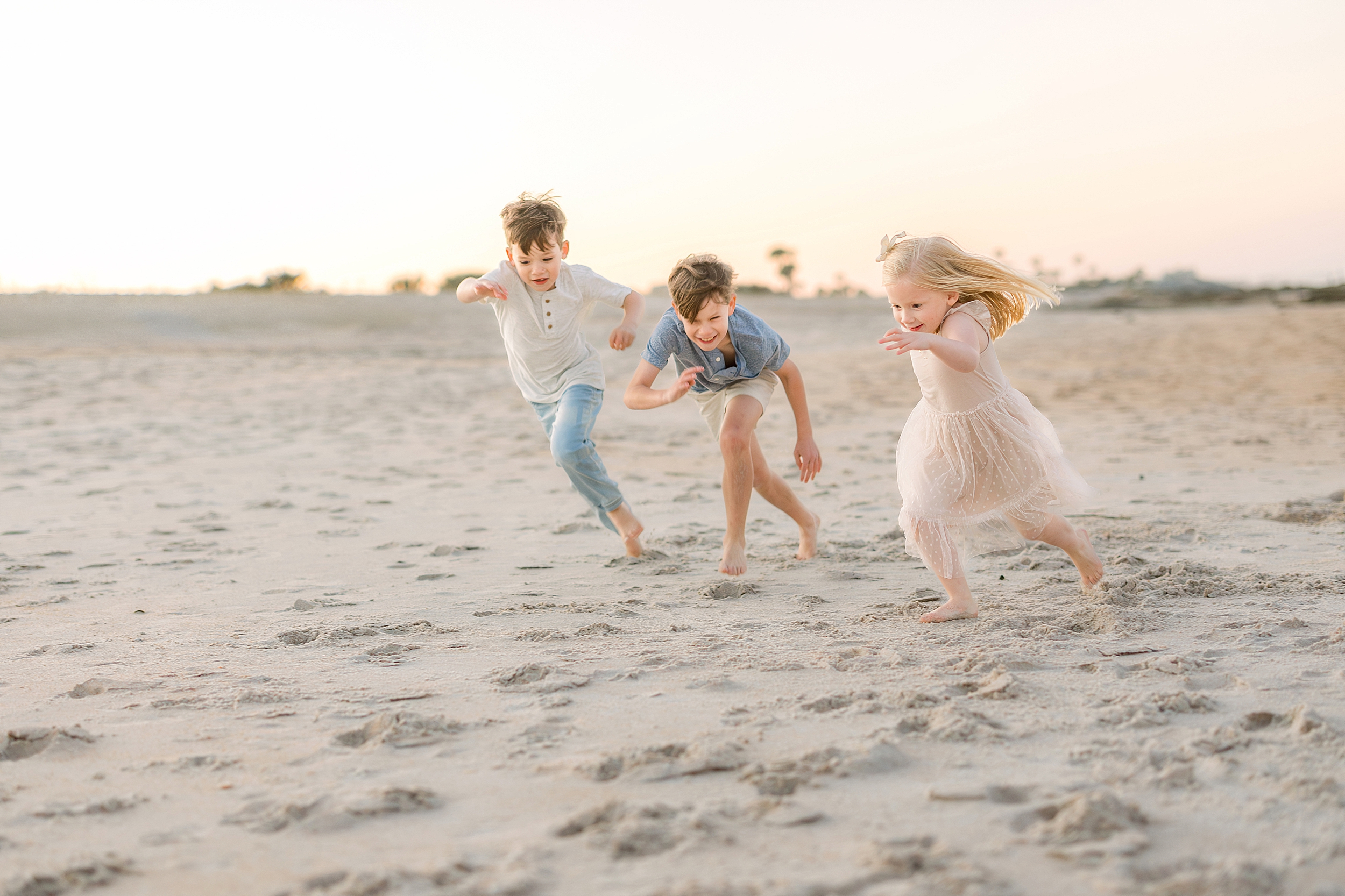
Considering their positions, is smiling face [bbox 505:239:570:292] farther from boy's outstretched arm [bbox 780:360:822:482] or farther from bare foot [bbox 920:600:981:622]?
bare foot [bbox 920:600:981:622]

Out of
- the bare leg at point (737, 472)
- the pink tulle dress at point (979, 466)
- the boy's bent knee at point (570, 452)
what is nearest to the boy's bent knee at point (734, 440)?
the bare leg at point (737, 472)

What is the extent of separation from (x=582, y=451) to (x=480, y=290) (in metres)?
0.80

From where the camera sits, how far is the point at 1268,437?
308 inches

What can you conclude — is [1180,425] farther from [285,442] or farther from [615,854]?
[615,854]

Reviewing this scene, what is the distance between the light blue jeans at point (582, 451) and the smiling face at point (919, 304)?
61.1 inches

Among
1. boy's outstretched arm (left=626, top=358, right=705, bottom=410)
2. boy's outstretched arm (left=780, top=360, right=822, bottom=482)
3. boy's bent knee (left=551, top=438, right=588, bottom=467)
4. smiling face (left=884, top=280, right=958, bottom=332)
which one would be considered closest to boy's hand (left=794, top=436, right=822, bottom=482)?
boy's outstretched arm (left=780, top=360, right=822, bottom=482)

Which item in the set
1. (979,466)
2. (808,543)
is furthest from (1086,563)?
(808,543)

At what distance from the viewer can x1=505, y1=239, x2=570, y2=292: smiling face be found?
4.37m

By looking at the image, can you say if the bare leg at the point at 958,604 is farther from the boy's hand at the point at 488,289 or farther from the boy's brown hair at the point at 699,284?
the boy's hand at the point at 488,289

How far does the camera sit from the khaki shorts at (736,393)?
4.21 m

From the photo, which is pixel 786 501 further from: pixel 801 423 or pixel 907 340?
pixel 907 340

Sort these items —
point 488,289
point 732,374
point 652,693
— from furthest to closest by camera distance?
1. point 488,289
2. point 732,374
3. point 652,693

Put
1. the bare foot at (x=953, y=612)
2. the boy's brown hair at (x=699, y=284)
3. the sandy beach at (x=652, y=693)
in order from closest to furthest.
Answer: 1. the sandy beach at (x=652, y=693)
2. the bare foot at (x=953, y=612)
3. the boy's brown hair at (x=699, y=284)

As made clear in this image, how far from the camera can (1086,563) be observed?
3.52m
